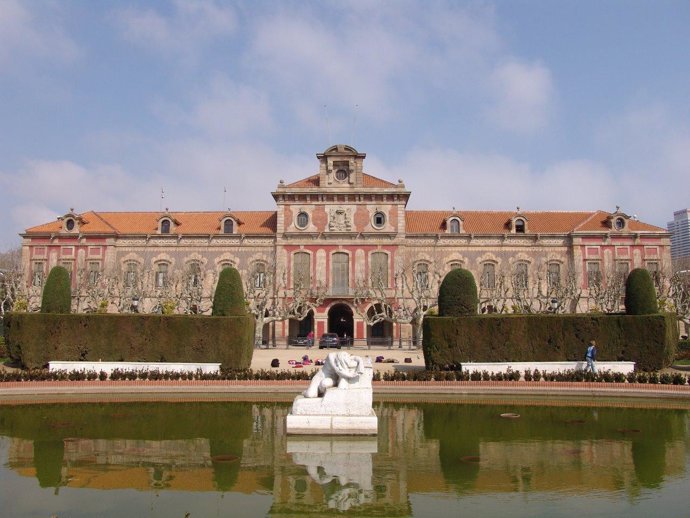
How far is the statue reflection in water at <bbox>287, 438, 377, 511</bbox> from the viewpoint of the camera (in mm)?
7812

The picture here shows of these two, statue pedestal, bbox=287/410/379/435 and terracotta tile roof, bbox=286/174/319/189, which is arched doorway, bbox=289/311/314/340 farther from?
statue pedestal, bbox=287/410/379/435

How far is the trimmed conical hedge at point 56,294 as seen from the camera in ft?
76.4

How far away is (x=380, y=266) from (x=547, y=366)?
21720 millimetres

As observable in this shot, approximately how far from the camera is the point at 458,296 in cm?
2242

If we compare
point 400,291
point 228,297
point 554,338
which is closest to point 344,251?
point 400,291

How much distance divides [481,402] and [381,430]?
5214mm

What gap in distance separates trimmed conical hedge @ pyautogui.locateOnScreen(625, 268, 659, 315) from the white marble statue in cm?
1507

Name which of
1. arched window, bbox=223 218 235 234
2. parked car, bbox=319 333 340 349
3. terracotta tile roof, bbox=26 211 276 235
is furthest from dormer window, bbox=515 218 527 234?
arched window, bbox=223 218 235 234

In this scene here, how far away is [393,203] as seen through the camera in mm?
42156

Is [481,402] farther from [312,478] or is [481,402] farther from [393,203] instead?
[393,203]

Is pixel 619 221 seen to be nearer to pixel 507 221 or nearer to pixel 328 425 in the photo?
pixel 507 221

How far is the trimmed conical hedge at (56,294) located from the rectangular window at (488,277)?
27512mm

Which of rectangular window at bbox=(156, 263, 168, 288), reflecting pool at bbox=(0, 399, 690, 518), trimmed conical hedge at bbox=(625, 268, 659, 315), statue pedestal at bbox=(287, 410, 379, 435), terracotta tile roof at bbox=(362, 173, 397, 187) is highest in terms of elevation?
terracotta tile roof at bbox=(362, 173, 397, 187)

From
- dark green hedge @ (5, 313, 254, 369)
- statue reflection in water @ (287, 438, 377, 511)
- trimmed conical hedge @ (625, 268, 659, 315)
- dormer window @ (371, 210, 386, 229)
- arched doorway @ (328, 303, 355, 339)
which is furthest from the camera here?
arched doorway @ (328, 303, 355, 339)
